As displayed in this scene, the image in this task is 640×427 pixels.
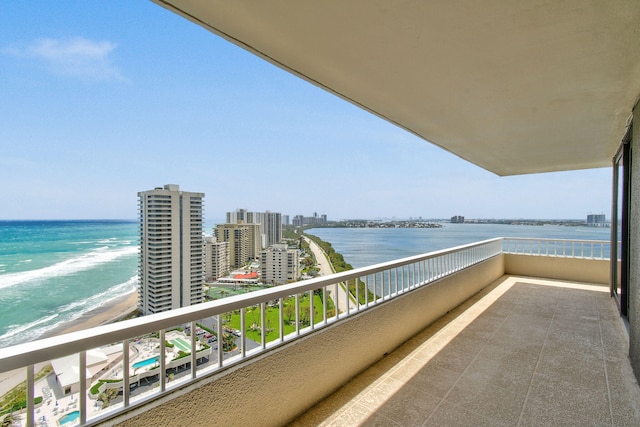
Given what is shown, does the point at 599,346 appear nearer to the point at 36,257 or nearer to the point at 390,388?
the point at 390,388

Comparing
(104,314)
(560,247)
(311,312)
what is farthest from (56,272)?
(560,247)

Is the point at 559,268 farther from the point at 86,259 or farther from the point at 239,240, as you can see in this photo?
the point at 86,259

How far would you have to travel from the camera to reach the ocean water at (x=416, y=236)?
19.6 ft

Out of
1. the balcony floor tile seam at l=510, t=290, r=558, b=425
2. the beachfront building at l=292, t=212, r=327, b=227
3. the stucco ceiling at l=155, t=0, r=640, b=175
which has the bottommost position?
the balcony floor tile seam at l=510, t=290, r=558, b=425

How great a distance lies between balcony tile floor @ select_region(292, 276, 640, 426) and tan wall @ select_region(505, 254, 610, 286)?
2.49 meters

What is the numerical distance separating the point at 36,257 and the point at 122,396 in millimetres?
26312

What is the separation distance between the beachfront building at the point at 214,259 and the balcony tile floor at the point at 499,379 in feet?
19.4

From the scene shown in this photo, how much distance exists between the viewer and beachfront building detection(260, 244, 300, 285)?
6.57m

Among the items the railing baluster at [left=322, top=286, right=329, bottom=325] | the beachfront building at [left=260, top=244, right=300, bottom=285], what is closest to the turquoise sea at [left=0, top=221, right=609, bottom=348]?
the beachfront building at [left=260, top=244, right=300, bottom=285]

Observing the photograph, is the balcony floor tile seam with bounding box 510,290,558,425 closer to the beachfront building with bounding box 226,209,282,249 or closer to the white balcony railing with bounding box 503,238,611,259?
the white balcony railing with bounding box 503,238,611,259

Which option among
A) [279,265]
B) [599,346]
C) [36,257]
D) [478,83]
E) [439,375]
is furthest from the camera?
[36,257]

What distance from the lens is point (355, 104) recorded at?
277 centimetres

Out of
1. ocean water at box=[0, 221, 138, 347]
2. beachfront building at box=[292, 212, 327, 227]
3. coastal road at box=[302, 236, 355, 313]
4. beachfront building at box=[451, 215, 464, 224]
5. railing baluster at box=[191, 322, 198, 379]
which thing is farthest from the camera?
beachfront building at box=[292, 212, 327, 227]

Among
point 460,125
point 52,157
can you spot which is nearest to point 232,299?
point 460,125
